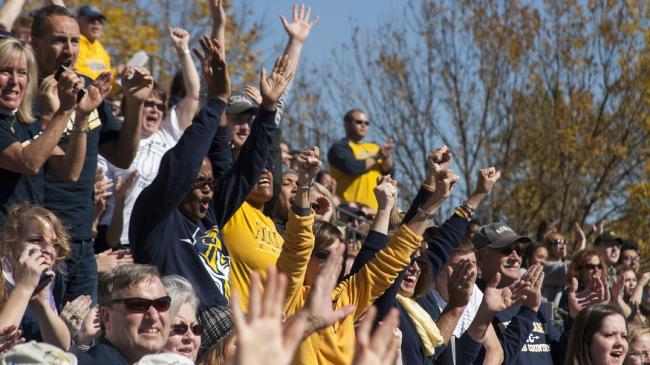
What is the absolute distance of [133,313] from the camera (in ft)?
17.4

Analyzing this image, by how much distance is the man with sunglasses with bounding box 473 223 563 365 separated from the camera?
814cm

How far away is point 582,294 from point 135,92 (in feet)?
12.2

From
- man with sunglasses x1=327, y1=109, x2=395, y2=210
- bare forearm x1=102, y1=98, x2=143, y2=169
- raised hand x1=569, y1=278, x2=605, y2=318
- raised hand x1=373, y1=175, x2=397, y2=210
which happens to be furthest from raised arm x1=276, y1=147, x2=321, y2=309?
man with sunglasses x1=327, y1=109, x2=395, y2=210

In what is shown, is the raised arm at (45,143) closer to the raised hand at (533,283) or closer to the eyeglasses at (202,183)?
the eyeglasses at (202,183)

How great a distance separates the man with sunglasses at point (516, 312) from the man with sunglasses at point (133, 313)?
310cm

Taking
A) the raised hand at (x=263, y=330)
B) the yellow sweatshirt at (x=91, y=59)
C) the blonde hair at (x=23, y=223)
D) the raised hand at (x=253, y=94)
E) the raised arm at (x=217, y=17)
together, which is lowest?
the blonde hair at (x=23, y=223)

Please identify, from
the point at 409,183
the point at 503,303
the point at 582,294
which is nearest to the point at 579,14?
the point at 409,183

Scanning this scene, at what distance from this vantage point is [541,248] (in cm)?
1202

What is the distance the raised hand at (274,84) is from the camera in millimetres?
7216

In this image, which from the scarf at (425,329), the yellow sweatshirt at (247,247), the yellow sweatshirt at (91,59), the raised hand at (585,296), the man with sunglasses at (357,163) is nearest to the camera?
the yellow sweatshirt at (247,247)

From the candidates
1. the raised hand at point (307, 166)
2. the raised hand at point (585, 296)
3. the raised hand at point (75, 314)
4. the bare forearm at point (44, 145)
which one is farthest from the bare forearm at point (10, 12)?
the raised hand at point (585, 296)

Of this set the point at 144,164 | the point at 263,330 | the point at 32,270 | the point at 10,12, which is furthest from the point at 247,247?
the point at 263,330

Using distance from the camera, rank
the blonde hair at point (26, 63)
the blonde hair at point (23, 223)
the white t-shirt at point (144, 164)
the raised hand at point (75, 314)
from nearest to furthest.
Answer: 1. the blonde hair at point (23, 223)
2. the raised hand at point (75, 314)
3. the blonde hair at point (26, 63)
4. the white t-shirt at point (144, 164)

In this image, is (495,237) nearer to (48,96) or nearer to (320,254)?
(320,254)
